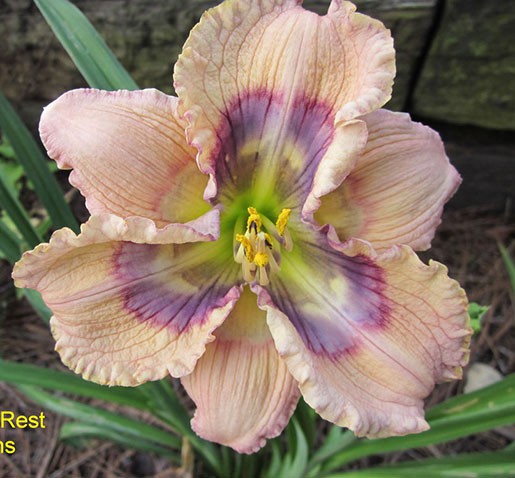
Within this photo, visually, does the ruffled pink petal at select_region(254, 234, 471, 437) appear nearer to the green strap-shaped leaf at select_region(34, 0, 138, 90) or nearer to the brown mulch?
the green strap-shaped leaf at select_region(34, 0, 138, 90)

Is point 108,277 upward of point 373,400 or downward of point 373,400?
upward

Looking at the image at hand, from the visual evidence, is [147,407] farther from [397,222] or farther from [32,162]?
[397,222]

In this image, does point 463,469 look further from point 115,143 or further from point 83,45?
point 83,45

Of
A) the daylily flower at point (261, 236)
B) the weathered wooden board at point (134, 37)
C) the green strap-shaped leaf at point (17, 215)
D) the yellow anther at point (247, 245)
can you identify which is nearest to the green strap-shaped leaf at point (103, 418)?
the green strap-shaped leaf at point (17, 215)

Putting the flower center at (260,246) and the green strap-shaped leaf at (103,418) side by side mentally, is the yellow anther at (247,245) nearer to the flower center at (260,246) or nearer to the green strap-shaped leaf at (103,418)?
the flower center at (260,246)

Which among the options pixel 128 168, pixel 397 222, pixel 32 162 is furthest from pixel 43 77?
pixel 397 222

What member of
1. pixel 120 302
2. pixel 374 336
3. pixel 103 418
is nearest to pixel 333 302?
pixel 374 336
